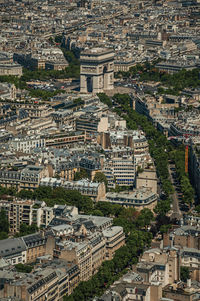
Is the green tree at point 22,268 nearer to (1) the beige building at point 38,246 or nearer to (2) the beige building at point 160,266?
(1) the beige building at point 38,246

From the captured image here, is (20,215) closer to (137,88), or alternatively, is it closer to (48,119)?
(48,119)

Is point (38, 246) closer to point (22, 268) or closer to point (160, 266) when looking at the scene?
point (22, 268)

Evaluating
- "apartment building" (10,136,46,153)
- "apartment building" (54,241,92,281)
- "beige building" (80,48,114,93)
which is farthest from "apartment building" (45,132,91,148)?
"beige building" (80,48,114,93)

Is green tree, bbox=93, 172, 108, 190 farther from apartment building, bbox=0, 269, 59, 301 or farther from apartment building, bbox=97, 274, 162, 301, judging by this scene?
apartment building, bbox=97, 274, 162, 301

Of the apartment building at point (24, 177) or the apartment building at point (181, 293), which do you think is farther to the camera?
the apartment building at point (24, 177)

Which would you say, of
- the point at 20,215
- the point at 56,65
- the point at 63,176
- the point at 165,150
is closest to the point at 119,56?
the point at 56,65

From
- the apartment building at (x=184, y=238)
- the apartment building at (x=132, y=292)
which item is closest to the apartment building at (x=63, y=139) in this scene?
the apartment building at (x=184, y=238)

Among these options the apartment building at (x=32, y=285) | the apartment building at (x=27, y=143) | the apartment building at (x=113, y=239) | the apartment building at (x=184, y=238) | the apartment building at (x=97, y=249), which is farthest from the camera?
the apartment building at (x=27, y=143)
